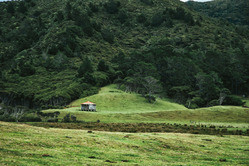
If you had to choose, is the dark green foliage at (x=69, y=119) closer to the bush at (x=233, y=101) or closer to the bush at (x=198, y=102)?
the bush at (x=198, y=102)

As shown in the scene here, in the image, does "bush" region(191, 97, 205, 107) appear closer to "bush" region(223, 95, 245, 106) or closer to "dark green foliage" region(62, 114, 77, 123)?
"bush" region(223, 95, 245, 106)

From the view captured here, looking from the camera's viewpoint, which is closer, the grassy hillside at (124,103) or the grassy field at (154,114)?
the grassy field at (154,114)

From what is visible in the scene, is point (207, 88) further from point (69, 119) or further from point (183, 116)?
point (69, 119)

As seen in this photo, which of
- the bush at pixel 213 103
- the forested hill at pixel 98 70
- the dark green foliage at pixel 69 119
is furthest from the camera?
the forested hill at pixel 98 70

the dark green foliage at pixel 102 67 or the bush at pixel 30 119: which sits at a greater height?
the dark green foliage at pixel 102 67

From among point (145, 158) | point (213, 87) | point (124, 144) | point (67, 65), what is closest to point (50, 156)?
point (145, 158)

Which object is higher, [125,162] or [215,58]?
[215,58]

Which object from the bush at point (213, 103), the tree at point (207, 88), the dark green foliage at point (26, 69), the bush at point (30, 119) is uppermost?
the dark green foliage at point (26, 69)

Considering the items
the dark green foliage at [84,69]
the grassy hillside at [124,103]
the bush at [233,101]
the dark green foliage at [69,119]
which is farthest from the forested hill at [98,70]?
the dark green foliage at [69,119]

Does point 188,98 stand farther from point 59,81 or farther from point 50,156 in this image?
point 50,156

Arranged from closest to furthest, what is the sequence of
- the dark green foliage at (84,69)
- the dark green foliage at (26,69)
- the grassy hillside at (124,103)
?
1. the grassy hillside at (124,103)
2. the dark green foliage at (84,69)
3. the dark green foliage at (26,69)

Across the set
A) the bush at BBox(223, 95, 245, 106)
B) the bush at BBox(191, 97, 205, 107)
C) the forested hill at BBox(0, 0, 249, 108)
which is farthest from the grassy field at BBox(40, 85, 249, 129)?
the bush at BBox(223, 95, 245, 106)

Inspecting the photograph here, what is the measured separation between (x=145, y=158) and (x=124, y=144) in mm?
5347

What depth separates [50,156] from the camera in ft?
60.3
